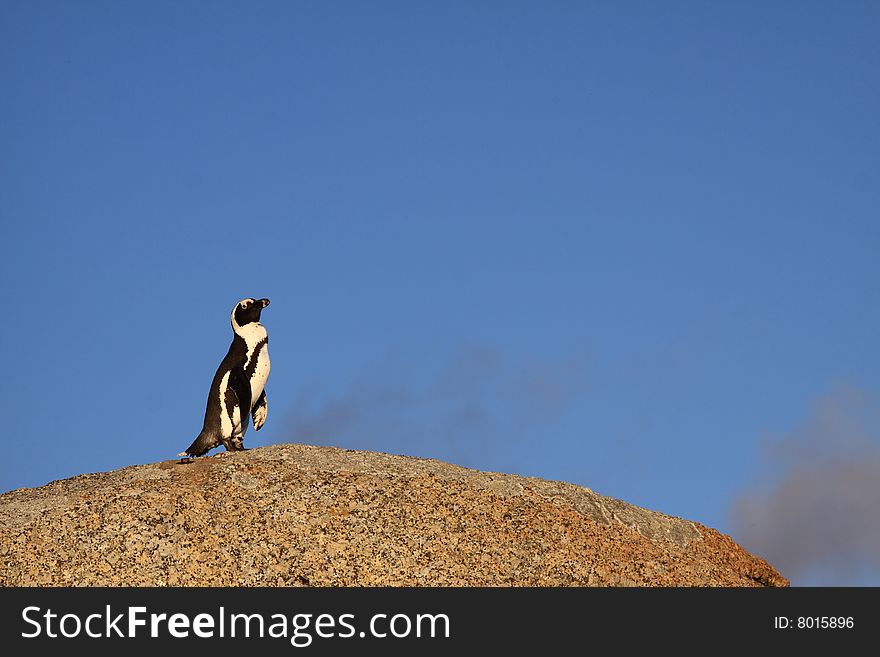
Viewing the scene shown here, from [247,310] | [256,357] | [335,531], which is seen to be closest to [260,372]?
[256,357]

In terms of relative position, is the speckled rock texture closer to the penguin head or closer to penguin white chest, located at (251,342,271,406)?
penguin white chest, located at (251,342,271,406)

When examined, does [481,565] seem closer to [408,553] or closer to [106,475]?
[408,553]

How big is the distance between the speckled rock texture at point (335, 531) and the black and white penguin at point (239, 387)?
55 centimetres

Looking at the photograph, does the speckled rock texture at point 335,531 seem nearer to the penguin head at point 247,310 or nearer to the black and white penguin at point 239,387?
the black and white penguin at point 239,387

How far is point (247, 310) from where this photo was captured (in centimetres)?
1948

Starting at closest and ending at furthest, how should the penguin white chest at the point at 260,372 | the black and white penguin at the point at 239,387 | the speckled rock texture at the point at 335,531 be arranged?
1. the speckled rock texture at the point at 335,531
2. the black and white penguin at the point at 239,387
3. the penguin white chest at the point at 260,372

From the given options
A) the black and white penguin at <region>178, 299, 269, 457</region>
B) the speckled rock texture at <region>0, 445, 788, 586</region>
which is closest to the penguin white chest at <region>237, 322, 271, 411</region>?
the black and white penguin at <region>178, 299, 269, 457</region>

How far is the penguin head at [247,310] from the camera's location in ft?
63.8

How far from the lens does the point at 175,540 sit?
15.8 metres

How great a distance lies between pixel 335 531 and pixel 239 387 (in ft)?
12.8

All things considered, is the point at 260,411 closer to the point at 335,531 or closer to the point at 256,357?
the point at 256,357

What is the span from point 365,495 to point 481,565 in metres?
2.22

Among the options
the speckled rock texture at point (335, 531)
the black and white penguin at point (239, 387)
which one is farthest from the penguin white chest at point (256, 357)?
the speckled rock texture at point (335, 531)

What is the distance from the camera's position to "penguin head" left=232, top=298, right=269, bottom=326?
1945 cm
